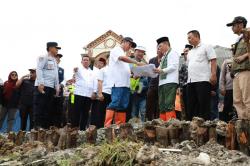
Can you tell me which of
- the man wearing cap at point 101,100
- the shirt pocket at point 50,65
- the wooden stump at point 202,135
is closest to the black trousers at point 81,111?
the man wearing cap at point 101,100

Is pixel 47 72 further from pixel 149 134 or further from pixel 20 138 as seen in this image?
pixel 149 134

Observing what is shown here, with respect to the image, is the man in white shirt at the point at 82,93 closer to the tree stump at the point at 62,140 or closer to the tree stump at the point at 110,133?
the tree stump at the point at 62,140

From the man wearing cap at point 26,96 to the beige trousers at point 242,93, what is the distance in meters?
5.08

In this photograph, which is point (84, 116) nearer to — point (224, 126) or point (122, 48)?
point (122, 48)

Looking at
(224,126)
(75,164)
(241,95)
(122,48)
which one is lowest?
(75,164)

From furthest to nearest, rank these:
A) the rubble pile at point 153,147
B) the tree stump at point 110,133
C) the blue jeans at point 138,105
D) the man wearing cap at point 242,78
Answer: the blue jeans at point 138,105
the man wearing cap at point 242,78
the tree stump at point 110,133
the rubble pile at point 153,147

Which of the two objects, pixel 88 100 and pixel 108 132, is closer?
pixel 108 132

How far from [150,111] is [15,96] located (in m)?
3.60

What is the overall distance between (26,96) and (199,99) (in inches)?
174

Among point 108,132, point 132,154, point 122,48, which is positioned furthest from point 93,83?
point 132,154

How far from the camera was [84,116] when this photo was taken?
8.20 m

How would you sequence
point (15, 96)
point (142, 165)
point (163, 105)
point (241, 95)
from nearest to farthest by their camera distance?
point (142, 165) → point (241, 95) → point (163, 105) → point (15, 96)

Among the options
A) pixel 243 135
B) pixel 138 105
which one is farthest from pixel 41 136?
pixel 243 135

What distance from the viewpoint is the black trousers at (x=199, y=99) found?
632cm
